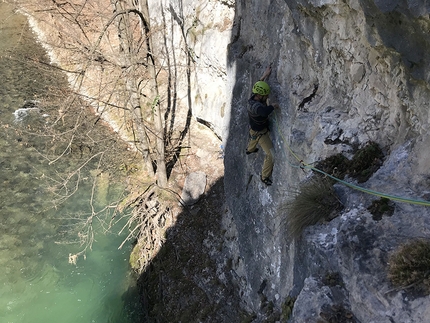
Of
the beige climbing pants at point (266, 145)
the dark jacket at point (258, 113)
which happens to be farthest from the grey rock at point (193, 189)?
the dark jacket at point (258, 113)

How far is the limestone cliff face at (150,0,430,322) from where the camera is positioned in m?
3.41

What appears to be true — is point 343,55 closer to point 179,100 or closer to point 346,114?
point 346,114

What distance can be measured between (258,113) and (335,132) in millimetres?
1497

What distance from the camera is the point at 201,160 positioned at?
12.8m

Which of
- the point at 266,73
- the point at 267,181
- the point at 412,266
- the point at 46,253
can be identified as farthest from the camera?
the point at 46,253

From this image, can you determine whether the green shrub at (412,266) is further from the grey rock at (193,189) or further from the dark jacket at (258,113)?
the grey rock at (193,189)

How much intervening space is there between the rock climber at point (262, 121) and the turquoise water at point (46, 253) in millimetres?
6060

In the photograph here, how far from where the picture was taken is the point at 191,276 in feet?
34.4

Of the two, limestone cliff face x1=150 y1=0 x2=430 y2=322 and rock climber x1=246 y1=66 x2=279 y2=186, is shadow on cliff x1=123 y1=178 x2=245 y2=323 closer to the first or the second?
limestone cliff face x1=150 y1=0 x2=430 y2=322

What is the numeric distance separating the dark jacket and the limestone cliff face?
0.20 meters

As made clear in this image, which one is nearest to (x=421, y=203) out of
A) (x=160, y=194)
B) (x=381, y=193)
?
(x=381, y=193)

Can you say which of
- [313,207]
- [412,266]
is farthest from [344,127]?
[412,266]

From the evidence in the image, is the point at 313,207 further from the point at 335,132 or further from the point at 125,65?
the point at 125,65

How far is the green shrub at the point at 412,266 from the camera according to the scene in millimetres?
3006
